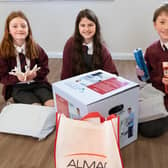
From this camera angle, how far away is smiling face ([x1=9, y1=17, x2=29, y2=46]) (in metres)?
1.74

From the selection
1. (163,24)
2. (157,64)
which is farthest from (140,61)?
(163,24)

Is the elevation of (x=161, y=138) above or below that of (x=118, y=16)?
below

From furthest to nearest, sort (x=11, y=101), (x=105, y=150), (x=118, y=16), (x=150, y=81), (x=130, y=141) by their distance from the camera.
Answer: (x=118, y=16)
(x=11, y=101)
(x=150, y=81)
(x=130, y=141)
(x=105, y=150)

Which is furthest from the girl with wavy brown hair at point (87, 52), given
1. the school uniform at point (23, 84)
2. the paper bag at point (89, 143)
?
the paper bag at point (89, 143)

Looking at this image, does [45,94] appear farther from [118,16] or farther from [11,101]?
[118,16]

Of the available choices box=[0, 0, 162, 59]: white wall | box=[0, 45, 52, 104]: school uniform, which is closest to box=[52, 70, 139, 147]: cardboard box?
box=[0, 45, 52, 104]: school uniform

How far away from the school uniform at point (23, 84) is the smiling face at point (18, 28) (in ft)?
0.23

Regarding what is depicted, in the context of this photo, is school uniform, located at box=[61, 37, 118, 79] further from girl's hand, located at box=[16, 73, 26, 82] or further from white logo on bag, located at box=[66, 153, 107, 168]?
white logo on bag, located at box=[66, 153, 107, 168]

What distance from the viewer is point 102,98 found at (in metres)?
1.21

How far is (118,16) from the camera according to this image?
2.56m

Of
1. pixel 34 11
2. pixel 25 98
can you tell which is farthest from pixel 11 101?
pixel 34 11

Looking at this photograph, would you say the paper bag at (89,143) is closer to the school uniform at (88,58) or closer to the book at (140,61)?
the book at (140,61)

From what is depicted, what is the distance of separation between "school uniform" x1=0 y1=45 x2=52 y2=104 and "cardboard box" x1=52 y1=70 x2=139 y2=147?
0.38 m

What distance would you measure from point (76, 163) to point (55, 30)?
180cm
